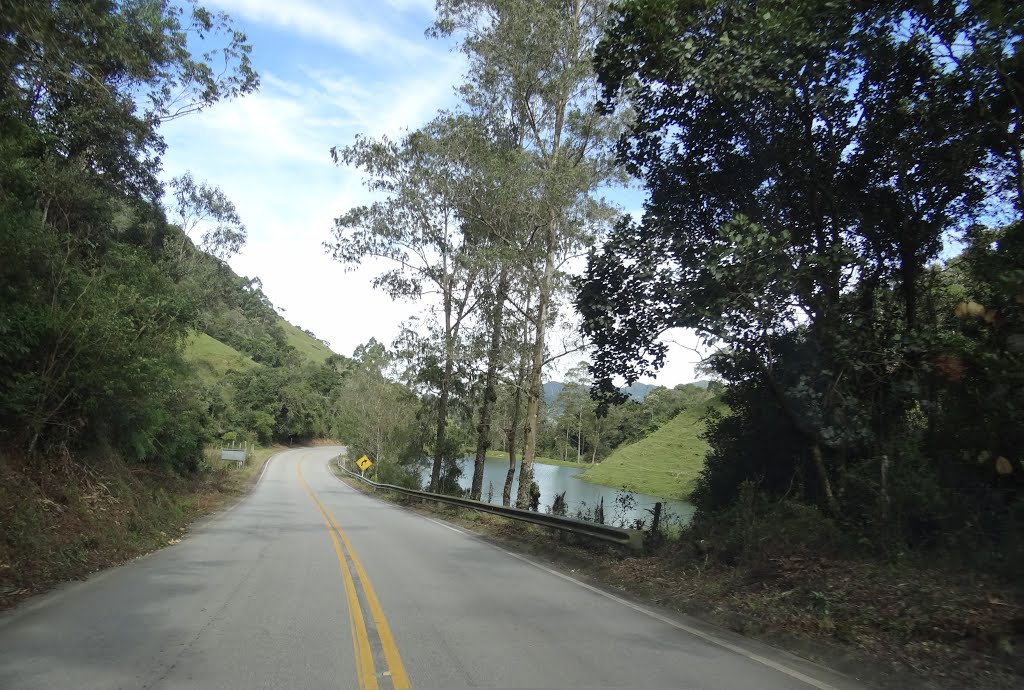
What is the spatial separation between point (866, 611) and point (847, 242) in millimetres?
5601

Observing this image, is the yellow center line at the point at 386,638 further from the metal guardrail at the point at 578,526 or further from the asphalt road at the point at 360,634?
the metal guardrail at the point at 578,526

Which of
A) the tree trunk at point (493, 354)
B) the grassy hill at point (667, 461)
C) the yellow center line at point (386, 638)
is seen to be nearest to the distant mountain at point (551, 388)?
the tree trunk at point (493, 354)

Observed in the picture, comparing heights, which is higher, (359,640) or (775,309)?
(775,309)

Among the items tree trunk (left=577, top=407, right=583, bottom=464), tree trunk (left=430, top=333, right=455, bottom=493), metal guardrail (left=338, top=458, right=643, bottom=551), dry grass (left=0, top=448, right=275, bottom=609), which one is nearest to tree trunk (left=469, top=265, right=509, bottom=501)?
tree trunk (left=430, top=333, right=455, bottom=493)

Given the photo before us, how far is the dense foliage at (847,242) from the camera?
26.0ft

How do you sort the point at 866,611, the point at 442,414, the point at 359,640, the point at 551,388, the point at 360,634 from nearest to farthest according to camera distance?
the point at 359,640 < the point at 360,634 < the point at 866,611 < the point at 442,414 < the point at 551,388

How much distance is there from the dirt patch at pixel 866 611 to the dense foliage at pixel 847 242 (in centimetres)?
101

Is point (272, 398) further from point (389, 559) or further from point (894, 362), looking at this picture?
point (894, 362)

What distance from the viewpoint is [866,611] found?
6613mm

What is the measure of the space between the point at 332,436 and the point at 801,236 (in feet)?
354

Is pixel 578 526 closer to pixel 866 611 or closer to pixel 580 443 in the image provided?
pixel 866 611

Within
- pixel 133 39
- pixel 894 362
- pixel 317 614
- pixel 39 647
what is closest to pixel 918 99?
pixel 894 362

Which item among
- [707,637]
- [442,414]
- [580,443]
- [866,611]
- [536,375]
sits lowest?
[707,637]

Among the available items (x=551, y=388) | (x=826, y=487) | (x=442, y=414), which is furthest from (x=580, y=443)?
(x=826, y=487)
